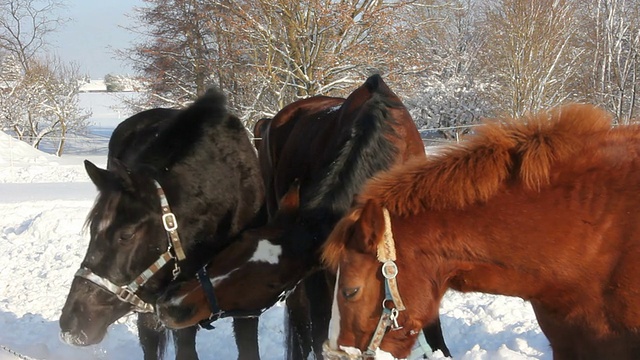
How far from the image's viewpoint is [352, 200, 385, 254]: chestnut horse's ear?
84.3 inches

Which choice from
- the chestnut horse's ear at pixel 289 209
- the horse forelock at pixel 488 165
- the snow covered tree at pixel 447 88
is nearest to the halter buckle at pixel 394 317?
the horse forelock at pixel 488 165

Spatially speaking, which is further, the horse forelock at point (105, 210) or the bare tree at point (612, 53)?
the bare tree at point (612, 53)

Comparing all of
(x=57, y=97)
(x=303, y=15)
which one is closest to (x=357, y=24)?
(x=303, y=15)

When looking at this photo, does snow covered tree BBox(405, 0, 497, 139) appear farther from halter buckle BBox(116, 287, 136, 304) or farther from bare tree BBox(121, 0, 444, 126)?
halter buckle BBox(116, 287, 136, 304)

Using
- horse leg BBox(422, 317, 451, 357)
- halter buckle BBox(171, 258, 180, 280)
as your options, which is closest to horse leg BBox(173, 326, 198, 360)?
halter buckle BBox(171, 258, 180, 280)

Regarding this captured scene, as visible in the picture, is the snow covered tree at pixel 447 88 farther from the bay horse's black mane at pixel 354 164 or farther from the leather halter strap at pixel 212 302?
the leather halter strap at pixel 212 302

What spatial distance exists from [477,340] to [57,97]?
93.1 ft

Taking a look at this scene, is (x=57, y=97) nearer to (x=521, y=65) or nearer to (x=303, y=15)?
(x=303, y=15)

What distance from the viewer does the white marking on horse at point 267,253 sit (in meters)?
3.06

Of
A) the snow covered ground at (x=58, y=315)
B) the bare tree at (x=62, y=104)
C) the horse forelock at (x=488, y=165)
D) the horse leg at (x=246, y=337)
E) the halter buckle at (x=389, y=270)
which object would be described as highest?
the horse forelock at (x=488, y=165)

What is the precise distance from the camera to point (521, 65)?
1441 centimetres

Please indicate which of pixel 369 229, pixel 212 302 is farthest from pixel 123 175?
pixel 369 229

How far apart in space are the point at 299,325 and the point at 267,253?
1.33m

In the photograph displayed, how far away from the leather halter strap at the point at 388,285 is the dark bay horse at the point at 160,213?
1704 millimetres
